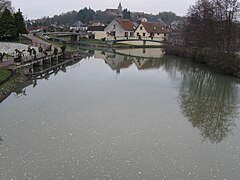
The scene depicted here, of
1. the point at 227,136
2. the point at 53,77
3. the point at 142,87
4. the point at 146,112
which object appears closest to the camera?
the point at 227,136

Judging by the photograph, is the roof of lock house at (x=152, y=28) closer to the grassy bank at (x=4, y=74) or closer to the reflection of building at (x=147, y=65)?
the reflection of building at (x=147, y=65)

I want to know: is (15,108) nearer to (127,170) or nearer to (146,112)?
(146,112)

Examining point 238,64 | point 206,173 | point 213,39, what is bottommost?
point 206,173

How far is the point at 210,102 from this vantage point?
60.7 feet

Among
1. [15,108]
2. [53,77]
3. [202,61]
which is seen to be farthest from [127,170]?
[202,61]

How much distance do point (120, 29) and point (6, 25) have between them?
33191 mm

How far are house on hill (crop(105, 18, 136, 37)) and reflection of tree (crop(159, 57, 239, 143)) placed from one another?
127 feet

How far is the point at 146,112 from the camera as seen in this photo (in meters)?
15.4

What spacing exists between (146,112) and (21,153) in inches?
264

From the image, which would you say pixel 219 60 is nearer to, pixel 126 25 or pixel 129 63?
pixel 129 63

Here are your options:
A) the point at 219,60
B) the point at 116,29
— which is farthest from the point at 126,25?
the point at 219,60

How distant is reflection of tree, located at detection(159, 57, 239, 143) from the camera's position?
13.8 m

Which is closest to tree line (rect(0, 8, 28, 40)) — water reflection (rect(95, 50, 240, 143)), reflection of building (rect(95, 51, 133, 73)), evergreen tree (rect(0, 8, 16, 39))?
evergreen tree (rect(0, 8, 16, 39))

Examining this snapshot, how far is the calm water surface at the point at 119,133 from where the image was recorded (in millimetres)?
9500
